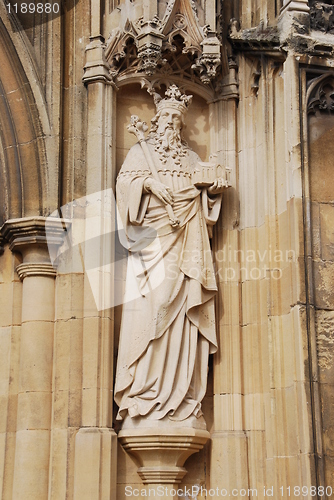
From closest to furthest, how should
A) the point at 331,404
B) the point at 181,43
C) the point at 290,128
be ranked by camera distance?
the point at 331,404 < the point at 290,128 < the point at 181,43

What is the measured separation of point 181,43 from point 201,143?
40.1 inches

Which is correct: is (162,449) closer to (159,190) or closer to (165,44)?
(159,190)

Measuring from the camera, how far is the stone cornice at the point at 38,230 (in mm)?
8672

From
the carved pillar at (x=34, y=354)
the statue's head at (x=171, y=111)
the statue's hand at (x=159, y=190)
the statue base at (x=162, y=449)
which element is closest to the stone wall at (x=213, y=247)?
the carved pillar at (x=34, y=354)

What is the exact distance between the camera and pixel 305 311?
8078mm

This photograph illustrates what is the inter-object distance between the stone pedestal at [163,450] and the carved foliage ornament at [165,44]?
342 centimetres

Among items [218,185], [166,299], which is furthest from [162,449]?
[218,185]

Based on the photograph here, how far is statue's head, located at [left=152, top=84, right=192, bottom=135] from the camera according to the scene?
29.3ft

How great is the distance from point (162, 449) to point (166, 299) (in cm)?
133

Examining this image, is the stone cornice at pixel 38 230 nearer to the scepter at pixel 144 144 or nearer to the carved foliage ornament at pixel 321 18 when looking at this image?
the scepter at pixel 144 144

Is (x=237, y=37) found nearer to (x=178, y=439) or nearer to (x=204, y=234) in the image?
(x=204, y=234)

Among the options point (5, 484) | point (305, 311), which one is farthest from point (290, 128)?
point (5, 484)

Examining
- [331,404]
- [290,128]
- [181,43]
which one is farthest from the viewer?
[181,43]

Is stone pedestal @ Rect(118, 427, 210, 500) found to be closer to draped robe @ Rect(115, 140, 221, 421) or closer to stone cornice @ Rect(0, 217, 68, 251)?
draped robe @ Rect(115, 140, 221, 421)
